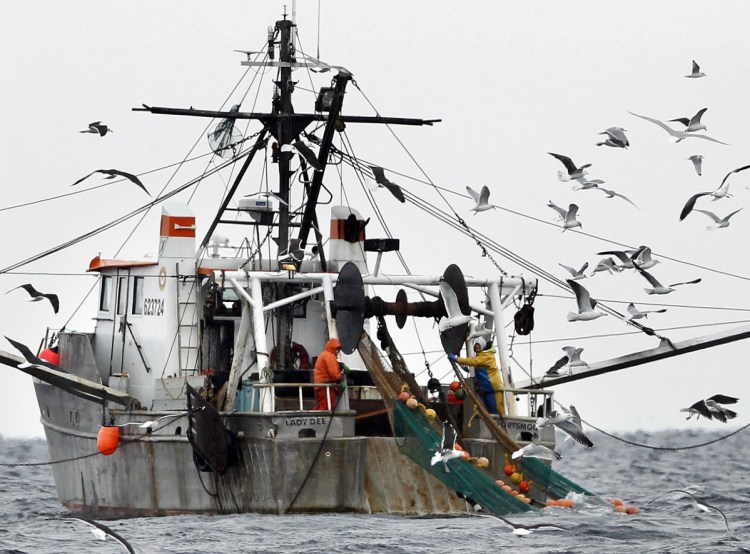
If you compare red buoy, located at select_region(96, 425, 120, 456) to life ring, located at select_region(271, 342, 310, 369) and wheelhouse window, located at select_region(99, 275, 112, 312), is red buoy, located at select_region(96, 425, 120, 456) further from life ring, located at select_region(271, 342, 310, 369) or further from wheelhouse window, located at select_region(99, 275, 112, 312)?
wheelhouse window, located at select_region(99, 275, 112, 312)

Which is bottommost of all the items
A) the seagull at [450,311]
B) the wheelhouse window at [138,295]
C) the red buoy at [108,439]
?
the red buoy at [108,439]

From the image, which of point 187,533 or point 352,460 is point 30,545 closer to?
point 187,533

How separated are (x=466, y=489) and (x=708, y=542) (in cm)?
396

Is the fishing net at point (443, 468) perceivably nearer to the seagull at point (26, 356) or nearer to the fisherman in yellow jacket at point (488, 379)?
the fisherman in yellow jacket at point (488, 379)

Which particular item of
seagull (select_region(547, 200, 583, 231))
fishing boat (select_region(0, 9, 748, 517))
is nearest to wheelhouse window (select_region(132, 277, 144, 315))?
fishing boat (select_region(0, 9, 748, 517))

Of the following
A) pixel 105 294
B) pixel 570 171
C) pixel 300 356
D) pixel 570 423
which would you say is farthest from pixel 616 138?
pixel 105 294

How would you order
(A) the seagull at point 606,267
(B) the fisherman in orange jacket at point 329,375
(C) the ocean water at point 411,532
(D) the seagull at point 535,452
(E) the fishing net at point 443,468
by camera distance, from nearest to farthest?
(C) the ocean water at point 411,532 → (D) the seagull at point 535,452 → (E) the fishing net at point 443,468 → (A) the seagull at point 606,267 → (B) the fisherman in orange jacket at point 329,375

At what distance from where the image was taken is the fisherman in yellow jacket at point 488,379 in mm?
31906

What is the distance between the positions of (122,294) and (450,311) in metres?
8.97

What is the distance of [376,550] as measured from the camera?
25844 mm

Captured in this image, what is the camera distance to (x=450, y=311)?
2925cm

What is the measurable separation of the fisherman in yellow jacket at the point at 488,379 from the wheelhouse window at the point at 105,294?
7.93 meters

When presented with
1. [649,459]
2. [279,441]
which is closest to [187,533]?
[279,441]

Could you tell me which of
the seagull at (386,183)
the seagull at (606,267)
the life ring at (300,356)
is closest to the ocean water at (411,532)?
the seagull at (606,267)
